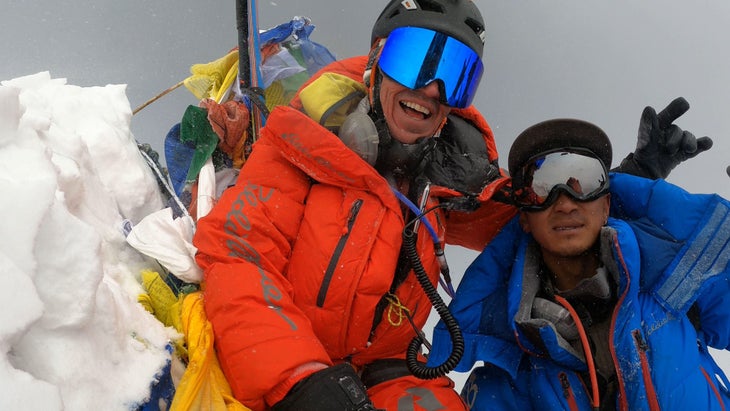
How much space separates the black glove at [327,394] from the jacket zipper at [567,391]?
0.59 metres

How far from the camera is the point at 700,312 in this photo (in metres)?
1.63

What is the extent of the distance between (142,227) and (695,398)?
166cm

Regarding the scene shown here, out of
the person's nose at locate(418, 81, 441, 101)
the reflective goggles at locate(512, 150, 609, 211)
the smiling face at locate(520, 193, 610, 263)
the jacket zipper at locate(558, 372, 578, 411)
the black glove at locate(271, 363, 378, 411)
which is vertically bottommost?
the black glove at locate(271, 363, 378, 411)

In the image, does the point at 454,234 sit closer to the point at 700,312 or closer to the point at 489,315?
the point at 489,315

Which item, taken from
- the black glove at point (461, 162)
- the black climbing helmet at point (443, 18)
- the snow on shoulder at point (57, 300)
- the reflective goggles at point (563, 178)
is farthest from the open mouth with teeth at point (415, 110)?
the snow on shoulder at point (57, 300)

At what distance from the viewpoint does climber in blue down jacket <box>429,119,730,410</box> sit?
1510mm

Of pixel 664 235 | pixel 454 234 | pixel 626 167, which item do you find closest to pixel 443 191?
pixel 454 234

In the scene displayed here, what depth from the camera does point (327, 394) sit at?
1373mm

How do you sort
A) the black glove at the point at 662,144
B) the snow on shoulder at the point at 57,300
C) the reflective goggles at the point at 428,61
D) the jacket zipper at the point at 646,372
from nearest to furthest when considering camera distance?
the snow on shoulder at the point at 57,300
the jacket zipper at the point at 646,372
the reflective goggles at the point at 428,61
the black glove at the point at 662,144

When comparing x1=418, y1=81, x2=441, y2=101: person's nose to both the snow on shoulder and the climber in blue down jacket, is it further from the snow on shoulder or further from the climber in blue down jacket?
the snow on shoulder

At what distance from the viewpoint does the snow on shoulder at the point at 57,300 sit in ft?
2.94

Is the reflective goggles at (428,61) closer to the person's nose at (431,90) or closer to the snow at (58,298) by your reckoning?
the person's nose at (431,90)

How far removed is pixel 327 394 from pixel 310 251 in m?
0.46

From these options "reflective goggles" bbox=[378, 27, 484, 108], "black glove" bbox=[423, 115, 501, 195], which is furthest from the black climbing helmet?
"black glove" bbox=[423, 115, 501, 195]
